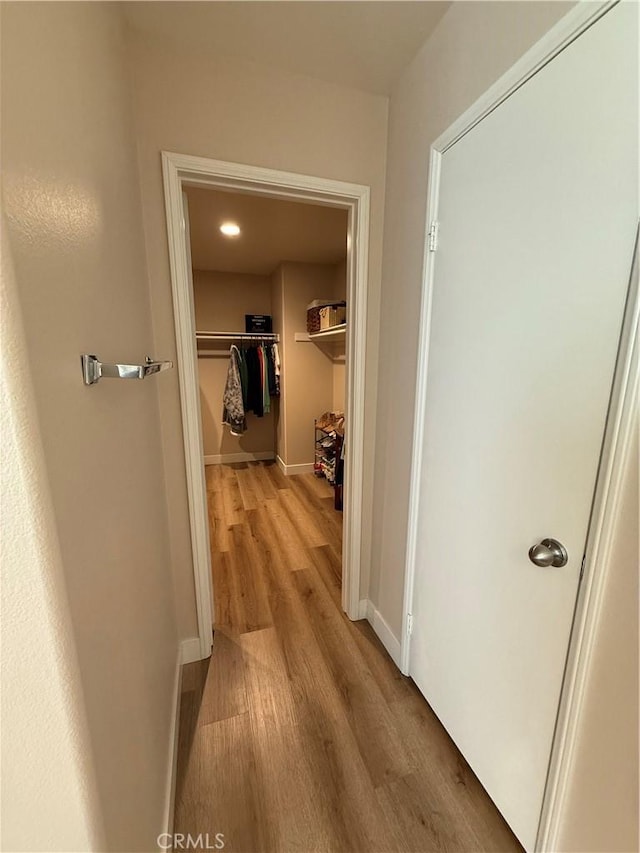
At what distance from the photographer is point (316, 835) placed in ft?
3.49

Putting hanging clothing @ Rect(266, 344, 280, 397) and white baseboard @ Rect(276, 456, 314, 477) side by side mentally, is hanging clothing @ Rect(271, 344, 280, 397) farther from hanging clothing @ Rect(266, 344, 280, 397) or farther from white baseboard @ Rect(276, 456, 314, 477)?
white baseboard @ Rect(276, 456, 314, 477)

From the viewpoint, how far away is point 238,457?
475 centimetres

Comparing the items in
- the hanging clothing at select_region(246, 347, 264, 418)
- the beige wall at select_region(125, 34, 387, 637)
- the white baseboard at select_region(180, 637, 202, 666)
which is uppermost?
the beige wall at select_region(125, 34, 387, 637)

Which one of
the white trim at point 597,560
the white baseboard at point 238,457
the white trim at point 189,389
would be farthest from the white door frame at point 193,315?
the white baseboard at point 238,457

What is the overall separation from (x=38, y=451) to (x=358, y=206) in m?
1.60

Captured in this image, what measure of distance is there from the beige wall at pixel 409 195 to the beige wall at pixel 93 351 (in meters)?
1.03

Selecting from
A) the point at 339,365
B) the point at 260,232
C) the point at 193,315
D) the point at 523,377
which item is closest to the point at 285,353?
the point at 339,365

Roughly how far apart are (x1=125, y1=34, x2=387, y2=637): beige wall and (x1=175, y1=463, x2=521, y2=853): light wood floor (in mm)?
497

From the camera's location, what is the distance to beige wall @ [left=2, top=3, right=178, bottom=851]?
0.47 meters

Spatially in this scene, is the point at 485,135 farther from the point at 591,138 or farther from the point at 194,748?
the point at 194,748

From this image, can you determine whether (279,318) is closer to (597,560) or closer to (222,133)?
(222,133)

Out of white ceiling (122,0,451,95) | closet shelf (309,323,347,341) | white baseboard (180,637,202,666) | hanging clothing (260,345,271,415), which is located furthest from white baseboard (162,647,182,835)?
hanging clothing (260,345,271,415)

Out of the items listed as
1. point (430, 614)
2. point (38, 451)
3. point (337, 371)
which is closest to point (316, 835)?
point (430, 614)

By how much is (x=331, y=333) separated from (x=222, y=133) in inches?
80.9
